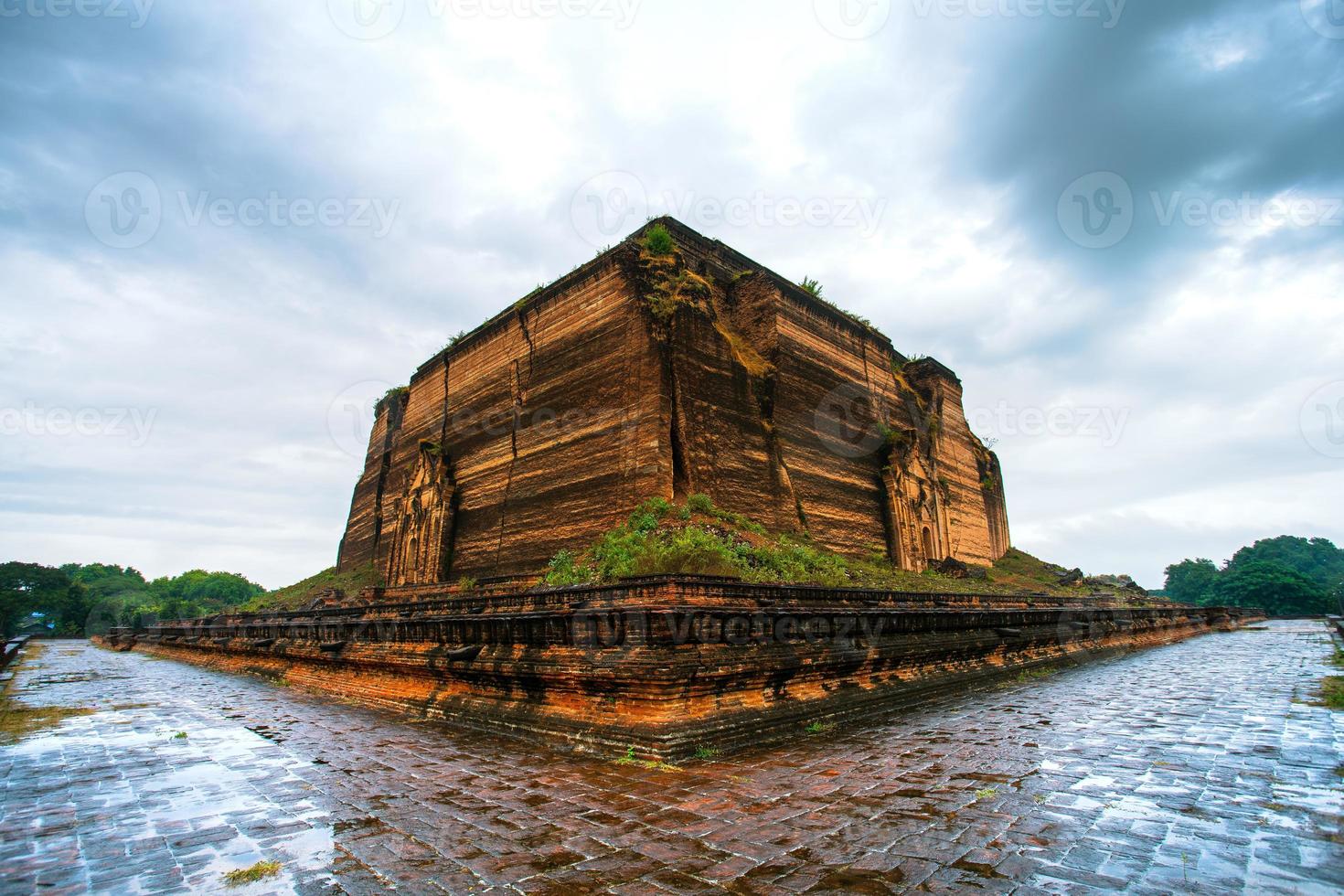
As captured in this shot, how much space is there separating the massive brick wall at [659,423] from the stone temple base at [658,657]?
7.07m

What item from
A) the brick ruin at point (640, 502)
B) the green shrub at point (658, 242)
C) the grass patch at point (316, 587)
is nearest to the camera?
the brick ruin at point (640, 502)

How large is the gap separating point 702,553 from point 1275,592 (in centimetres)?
6774

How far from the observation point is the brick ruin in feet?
20.6

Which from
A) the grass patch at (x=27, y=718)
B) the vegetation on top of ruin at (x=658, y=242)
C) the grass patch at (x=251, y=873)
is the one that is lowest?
the grass patch at (x=251, y=873)

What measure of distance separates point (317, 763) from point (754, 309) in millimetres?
18088

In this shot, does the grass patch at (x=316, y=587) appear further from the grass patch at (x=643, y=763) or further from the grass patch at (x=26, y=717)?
the grass patch at (x=643, y=763)

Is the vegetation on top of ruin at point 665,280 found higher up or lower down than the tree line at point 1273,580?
higher up

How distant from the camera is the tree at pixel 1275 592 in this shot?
52.6 meters

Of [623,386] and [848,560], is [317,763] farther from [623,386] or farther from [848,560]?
[848,560]

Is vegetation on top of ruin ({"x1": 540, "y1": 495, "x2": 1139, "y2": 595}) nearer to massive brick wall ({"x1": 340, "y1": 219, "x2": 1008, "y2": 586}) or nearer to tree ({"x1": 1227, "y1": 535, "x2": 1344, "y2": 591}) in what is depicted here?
massive brick wall ({"x1": 340, "y1": 219, "x2": 1008, "y2": 586})

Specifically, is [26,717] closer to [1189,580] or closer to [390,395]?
[390,395]

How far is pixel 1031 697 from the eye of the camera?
8.72m

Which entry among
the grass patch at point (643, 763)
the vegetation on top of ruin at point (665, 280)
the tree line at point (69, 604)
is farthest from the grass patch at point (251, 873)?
the tree line at point (69, 604)

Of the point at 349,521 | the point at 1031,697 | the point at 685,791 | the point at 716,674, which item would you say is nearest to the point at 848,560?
the point at 1031,697
